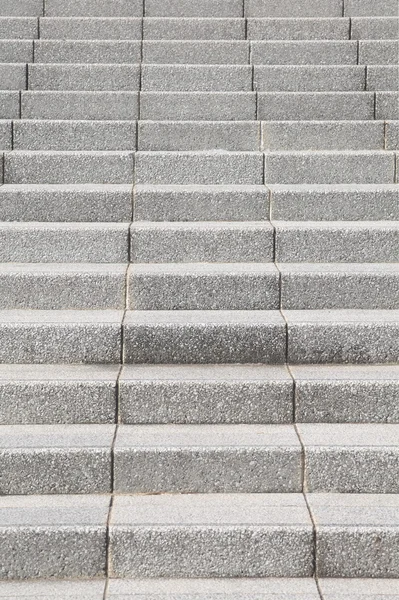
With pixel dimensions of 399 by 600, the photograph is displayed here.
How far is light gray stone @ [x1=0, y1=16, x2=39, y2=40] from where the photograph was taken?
6805 millimetres

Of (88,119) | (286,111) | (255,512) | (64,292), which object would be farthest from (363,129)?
(255,512)

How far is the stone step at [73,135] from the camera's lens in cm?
576

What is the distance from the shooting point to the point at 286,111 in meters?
6.10

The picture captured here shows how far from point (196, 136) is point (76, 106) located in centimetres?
97

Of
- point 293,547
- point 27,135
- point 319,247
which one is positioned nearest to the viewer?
point 293,547

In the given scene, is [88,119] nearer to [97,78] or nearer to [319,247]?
[97,78]

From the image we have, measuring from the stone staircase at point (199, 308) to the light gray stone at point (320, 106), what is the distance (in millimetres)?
16

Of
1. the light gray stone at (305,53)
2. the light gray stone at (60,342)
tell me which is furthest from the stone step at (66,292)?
the light gray stone at (305,53)

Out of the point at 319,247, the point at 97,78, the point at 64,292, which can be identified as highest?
the point at 97,78

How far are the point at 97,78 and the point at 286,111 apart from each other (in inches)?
56.4

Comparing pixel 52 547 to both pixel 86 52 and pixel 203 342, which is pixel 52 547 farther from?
pixel 86 52

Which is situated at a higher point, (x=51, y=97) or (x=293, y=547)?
(x=51, y=97)

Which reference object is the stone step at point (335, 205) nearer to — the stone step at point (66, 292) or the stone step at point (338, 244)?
the stone step at point (338, 244)

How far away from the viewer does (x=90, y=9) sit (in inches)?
277
